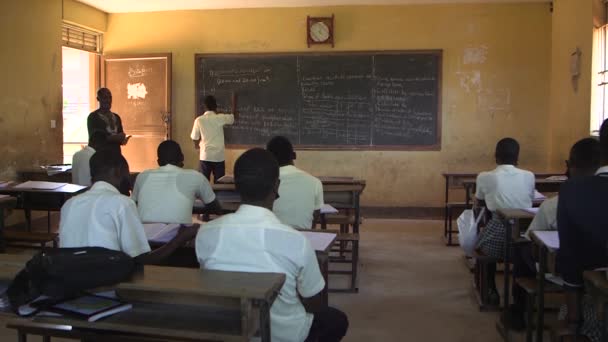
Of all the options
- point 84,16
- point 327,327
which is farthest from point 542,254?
point 84,16

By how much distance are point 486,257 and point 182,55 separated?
5.45m

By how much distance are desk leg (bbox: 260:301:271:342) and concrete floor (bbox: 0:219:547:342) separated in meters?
1.16

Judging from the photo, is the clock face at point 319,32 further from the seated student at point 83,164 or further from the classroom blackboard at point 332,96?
the seated student at point 83,164

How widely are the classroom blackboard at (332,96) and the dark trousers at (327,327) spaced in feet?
18.2

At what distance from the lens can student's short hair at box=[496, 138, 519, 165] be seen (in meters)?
3.95

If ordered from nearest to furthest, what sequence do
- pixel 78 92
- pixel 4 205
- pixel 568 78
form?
pixel 4 205 → pixel 568 78 → pixel 78 92

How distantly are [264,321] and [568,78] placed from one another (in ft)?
19.1

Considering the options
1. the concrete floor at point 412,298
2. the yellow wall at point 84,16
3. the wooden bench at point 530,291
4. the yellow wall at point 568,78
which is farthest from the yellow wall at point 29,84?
the yellow wall at point 568,78

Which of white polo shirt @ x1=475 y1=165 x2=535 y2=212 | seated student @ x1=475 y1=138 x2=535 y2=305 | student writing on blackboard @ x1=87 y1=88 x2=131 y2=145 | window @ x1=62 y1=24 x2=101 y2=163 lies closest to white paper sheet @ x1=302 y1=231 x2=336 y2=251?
seated student @ x1=475 y1=138 x2=535 y2=305

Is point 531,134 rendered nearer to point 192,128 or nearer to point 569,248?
point 192,128

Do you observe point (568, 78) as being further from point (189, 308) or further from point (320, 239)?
point (189, 308)

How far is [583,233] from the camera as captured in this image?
2.27 meters

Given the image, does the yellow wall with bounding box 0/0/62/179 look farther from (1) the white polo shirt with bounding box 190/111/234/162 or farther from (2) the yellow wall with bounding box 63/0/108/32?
(1) the white polo shirt with bounding box 190/111/234/162

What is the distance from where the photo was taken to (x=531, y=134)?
24.2ft
